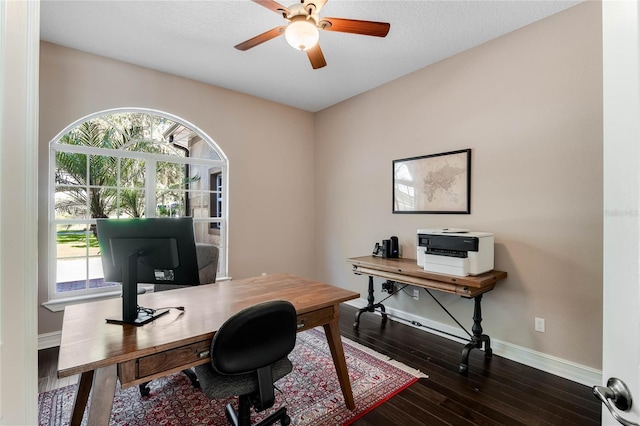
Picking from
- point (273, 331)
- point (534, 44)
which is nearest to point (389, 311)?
point (273, 331)

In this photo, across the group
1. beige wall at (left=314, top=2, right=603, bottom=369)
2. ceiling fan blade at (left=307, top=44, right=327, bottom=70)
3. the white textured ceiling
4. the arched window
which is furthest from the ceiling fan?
the arched window

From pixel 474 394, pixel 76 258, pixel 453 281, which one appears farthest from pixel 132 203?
pixel 474 394

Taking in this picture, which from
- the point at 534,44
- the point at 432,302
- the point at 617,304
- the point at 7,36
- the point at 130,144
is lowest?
the point at 432,302

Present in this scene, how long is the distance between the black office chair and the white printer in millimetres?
1685

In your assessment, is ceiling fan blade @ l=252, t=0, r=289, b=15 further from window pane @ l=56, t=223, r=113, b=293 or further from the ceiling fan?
window pane @ l=56, t=223, r=113, b=293

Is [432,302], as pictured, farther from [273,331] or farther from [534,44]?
[534,44]

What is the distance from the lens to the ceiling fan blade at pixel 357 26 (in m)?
2.01

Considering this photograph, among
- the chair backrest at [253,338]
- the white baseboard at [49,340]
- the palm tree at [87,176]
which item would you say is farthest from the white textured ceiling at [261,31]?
the white baseboard at [49,340]

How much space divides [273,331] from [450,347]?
2.23 metres

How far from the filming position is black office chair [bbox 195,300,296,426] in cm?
138

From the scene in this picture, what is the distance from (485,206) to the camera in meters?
2.93

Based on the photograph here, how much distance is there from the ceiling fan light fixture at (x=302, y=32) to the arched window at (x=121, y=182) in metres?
2.29

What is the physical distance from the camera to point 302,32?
76.0 inches

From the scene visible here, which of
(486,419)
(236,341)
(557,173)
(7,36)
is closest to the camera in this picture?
(7,36)
